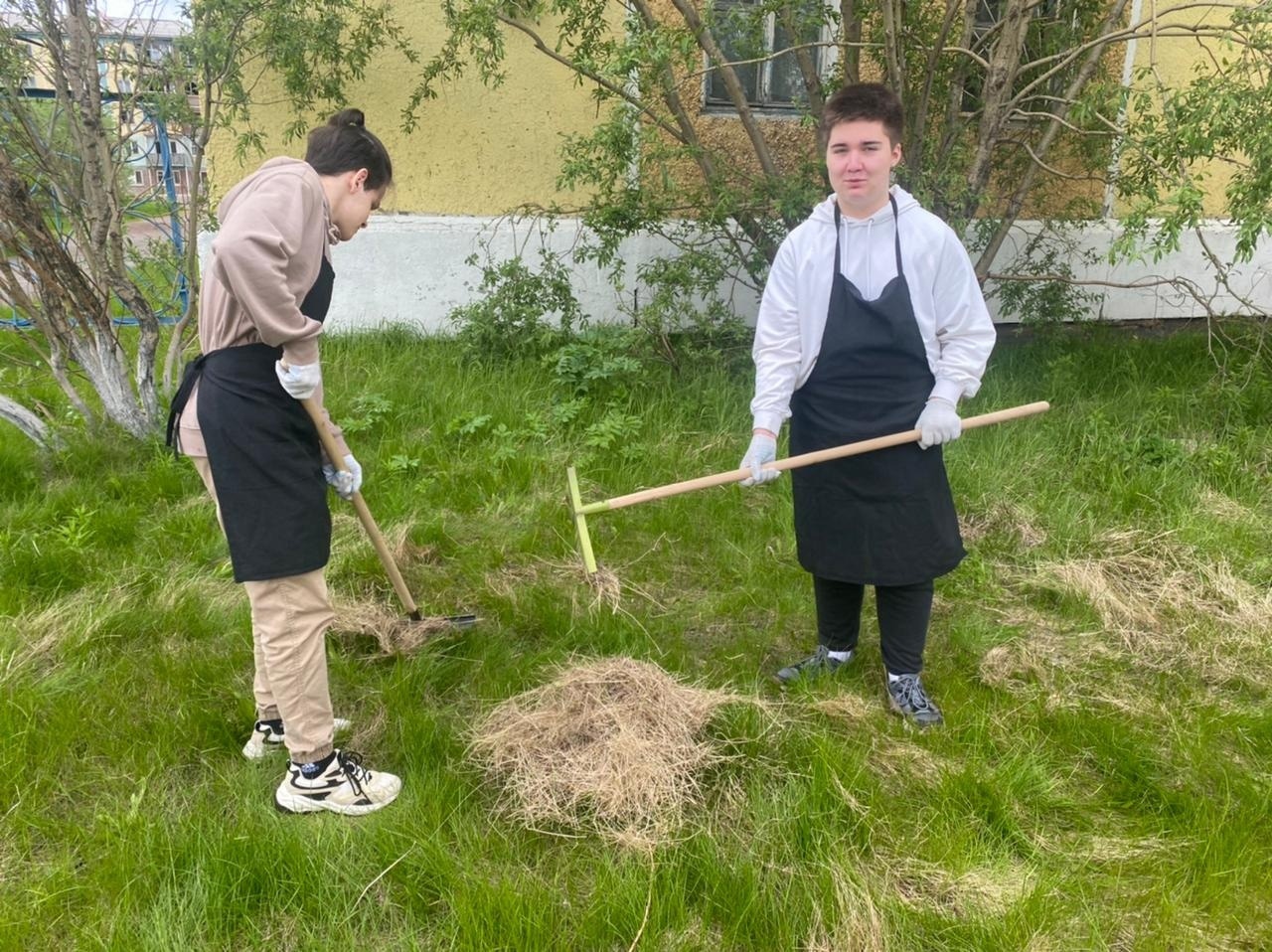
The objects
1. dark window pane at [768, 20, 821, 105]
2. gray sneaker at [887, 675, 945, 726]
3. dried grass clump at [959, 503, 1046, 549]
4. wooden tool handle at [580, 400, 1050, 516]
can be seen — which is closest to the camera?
wooden tool handle at [580, 400, 1050, 516]

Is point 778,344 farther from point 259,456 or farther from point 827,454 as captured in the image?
point 259,456

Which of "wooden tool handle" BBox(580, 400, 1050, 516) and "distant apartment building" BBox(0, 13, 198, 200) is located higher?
"distant apartment building" BBox(0, 13, 198, 200)

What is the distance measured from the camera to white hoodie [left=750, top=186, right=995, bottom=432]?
2576mm

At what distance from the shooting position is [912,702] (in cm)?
292

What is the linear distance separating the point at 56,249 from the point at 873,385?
13.5ft

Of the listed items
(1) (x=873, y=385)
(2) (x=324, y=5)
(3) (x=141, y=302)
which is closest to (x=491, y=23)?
(2) (x=324, y=5)

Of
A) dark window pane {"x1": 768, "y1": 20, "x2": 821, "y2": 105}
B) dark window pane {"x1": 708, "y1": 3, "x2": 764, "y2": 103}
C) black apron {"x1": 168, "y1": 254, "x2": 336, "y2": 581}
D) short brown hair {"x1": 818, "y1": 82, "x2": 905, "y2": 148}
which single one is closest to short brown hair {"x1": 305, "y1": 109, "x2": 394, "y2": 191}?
black apron {"x1": 168, "y1": 254, "x2": 336, "y2": 581}

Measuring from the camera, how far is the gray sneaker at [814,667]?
310cm

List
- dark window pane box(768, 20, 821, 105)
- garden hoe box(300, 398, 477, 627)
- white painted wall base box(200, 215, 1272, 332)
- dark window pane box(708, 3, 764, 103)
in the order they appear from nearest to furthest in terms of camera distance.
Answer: garden hoe box(300, 398, 477, 627) < dark window pane box(708, 3, 764, 103) < dark window pane box(768, 20, 821, 105) < white painted wall base box(200, 215, 1272, 332)

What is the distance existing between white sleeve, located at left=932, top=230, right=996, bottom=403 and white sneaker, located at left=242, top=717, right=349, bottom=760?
2229 mm

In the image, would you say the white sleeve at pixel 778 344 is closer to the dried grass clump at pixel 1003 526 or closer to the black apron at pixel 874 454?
the black apron at pixel 874 454

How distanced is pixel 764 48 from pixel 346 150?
12.5ft

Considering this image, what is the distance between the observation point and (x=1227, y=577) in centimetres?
368

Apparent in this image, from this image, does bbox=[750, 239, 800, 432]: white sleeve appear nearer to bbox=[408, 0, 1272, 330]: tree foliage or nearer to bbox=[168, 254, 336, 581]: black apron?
bbox=[168, 254, 336, 581]: black apron
